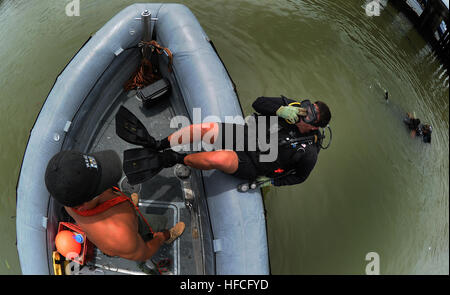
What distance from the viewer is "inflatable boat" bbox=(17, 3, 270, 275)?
1.84 metres

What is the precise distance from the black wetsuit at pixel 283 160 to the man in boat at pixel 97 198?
88 centimetres

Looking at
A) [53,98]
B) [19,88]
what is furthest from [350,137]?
[19,88]

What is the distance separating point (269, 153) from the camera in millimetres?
1875

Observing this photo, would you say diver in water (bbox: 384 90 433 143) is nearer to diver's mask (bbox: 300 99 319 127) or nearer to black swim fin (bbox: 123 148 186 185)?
diver's mask (bbox: 300 99 319 127)

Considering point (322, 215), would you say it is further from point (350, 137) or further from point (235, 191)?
point (235, 191)

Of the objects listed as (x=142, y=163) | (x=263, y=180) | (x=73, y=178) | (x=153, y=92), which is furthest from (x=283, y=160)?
(x=153, y=92)

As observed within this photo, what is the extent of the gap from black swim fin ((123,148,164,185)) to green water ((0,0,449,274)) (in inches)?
51.1

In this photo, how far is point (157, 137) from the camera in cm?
267

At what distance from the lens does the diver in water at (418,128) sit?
2.90 m

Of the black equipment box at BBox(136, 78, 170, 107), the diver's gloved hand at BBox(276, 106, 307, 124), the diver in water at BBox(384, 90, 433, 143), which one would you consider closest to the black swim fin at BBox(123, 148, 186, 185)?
the black equipment box at BBox(136, 78, 170, 107)

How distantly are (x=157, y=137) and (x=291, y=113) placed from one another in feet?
5.23

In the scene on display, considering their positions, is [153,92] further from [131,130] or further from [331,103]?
[331,103]

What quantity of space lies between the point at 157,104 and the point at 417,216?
11.1 ft

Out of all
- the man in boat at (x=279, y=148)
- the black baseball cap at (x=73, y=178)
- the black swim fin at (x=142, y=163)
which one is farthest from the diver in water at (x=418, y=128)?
the black baseball cap at (x=73, y=178)
